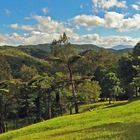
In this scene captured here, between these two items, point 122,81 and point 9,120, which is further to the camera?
point 9,120

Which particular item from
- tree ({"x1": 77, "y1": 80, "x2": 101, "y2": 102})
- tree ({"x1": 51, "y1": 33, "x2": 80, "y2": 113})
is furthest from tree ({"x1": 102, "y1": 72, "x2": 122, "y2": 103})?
tree ({"x1": 51, "y1": 33, "x2": 80, "y2": 113})

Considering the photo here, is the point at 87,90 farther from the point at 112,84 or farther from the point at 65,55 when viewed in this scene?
the point at 65,55

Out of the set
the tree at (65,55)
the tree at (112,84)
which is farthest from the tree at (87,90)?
the tree at (65,55)

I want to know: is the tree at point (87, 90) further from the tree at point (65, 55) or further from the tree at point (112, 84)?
the tree at point (65, 55)

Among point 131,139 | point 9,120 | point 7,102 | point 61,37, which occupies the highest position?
point 61,37

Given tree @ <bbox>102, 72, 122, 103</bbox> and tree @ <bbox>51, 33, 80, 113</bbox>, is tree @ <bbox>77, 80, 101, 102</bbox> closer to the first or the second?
tree @ <bbox>102, 72, 122, 103</bbox>

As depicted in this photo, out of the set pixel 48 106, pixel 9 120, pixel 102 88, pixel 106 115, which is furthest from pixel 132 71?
pixel 106 115

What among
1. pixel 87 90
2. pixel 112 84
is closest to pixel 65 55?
pixel 87 90

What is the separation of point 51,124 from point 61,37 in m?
33.1

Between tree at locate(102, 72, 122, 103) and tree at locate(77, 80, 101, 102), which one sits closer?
tree at locate(77, 80, 101, 102)

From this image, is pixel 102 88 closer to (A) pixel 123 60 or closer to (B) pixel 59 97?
(A) pixel 123 60

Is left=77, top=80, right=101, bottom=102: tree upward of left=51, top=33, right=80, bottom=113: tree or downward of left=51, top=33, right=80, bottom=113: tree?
downward

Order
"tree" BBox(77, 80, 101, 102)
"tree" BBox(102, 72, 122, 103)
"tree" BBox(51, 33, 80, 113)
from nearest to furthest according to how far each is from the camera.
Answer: "tree" BBox(51, 33, 80, 113)
"tree" BBox(77, 80, 101, 102)
"tree" BBox(102, 72, 122, 103)

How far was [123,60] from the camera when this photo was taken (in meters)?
110
